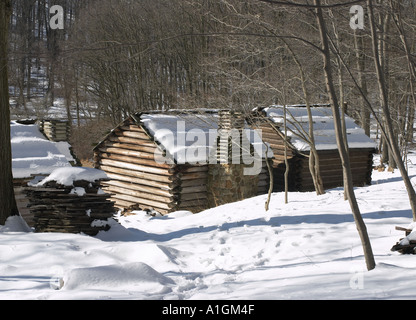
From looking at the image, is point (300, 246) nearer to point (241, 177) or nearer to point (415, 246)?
point (415, 246)

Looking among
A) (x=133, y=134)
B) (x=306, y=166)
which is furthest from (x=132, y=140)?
(x=306, y=166)

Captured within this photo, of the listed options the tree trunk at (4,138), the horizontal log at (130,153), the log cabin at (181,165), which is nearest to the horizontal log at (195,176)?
the log cabin at (181,165)

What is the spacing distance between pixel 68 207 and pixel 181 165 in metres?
7.16

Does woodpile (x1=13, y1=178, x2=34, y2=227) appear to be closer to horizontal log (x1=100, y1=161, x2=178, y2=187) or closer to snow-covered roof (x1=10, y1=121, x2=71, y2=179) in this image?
snow-covered roof (x1=10, y1=121, x2=71, y2=179)

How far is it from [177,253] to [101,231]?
2.65 meters

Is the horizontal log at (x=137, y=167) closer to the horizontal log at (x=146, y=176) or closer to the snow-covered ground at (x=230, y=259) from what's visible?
the horizontal log at (x=146, y=176)

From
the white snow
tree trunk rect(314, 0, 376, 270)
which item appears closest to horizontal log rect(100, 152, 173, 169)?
the white snow

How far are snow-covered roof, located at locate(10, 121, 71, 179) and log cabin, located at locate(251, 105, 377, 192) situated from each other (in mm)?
7069

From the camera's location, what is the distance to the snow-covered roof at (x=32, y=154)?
49.5 ft

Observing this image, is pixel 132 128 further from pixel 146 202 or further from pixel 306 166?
pixel 306 166

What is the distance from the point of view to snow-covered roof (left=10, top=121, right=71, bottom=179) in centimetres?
1509

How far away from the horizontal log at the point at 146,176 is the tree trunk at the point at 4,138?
7.42 metres

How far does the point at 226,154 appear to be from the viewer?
1573 centimetres
